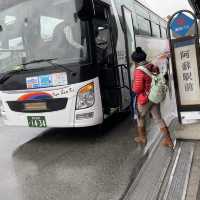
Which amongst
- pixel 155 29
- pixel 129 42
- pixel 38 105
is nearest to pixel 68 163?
pixel 38 105

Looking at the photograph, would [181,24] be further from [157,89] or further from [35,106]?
[35,106]

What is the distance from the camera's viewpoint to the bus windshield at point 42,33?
618 cm

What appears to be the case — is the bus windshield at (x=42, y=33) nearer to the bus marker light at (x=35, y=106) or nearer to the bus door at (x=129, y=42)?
the bus marker light at (x=35, y=106)

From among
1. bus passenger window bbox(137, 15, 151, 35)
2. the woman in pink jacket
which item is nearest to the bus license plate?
the woman in pink jacket

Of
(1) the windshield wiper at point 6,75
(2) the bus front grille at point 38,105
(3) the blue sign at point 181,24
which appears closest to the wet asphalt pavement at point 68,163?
(2) the bus front grille at point 38,105

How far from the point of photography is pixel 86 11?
608cm

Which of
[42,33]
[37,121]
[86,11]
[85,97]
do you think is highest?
[86,11]

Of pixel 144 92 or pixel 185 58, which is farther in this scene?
pixel 144 92

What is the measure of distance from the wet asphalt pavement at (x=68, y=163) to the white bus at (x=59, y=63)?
1.73 ft

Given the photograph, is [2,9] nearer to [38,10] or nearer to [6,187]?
[38,10]

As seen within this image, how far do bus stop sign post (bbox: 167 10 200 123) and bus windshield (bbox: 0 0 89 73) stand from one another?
165 cm

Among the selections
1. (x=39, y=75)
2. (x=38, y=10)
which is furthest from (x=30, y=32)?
(x=39, y=75)

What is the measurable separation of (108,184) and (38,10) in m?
3.74

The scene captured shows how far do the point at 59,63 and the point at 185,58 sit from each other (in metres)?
2.28
